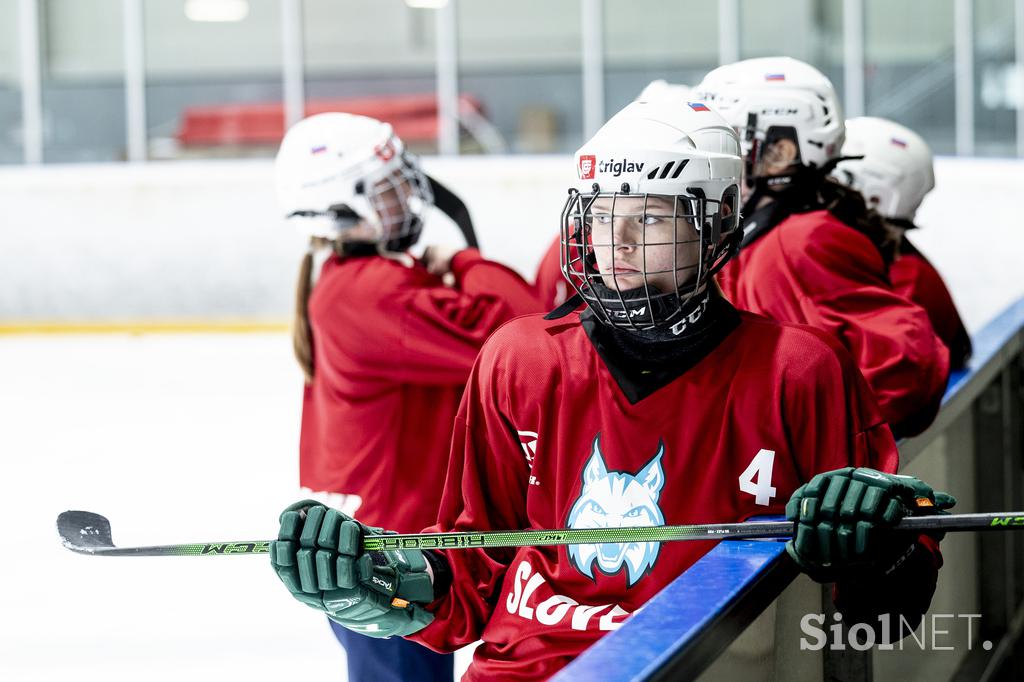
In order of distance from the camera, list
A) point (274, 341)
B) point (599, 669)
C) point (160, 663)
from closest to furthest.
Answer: point (599, 669) → point (160, 663) → point (274, 341)

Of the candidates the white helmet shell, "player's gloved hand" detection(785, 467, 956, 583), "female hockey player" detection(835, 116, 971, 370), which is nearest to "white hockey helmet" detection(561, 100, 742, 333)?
the white helmet shell

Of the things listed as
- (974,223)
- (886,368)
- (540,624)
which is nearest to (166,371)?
(974,223)

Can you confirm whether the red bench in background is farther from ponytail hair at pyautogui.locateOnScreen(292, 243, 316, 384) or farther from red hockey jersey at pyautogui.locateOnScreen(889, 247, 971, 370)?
ponytail hair at pyautogui.locateOnScreen(292, 243, 316, 384)

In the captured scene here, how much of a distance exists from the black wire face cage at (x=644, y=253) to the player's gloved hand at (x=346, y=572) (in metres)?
0.34

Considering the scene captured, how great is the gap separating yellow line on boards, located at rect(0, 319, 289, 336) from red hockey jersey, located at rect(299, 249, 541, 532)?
5.61m

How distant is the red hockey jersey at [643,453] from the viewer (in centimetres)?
142

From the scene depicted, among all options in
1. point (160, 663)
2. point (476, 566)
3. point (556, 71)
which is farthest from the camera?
point (556, 71)

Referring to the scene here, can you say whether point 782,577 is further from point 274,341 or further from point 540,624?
point 274,341

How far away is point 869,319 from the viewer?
7.47ft

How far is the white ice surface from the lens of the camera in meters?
3.23

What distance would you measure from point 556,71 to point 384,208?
256 inches

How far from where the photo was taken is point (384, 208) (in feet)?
8.30

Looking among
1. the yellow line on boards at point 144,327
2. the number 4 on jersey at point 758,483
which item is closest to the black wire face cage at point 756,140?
the number 4 on jersey at point 758,483
